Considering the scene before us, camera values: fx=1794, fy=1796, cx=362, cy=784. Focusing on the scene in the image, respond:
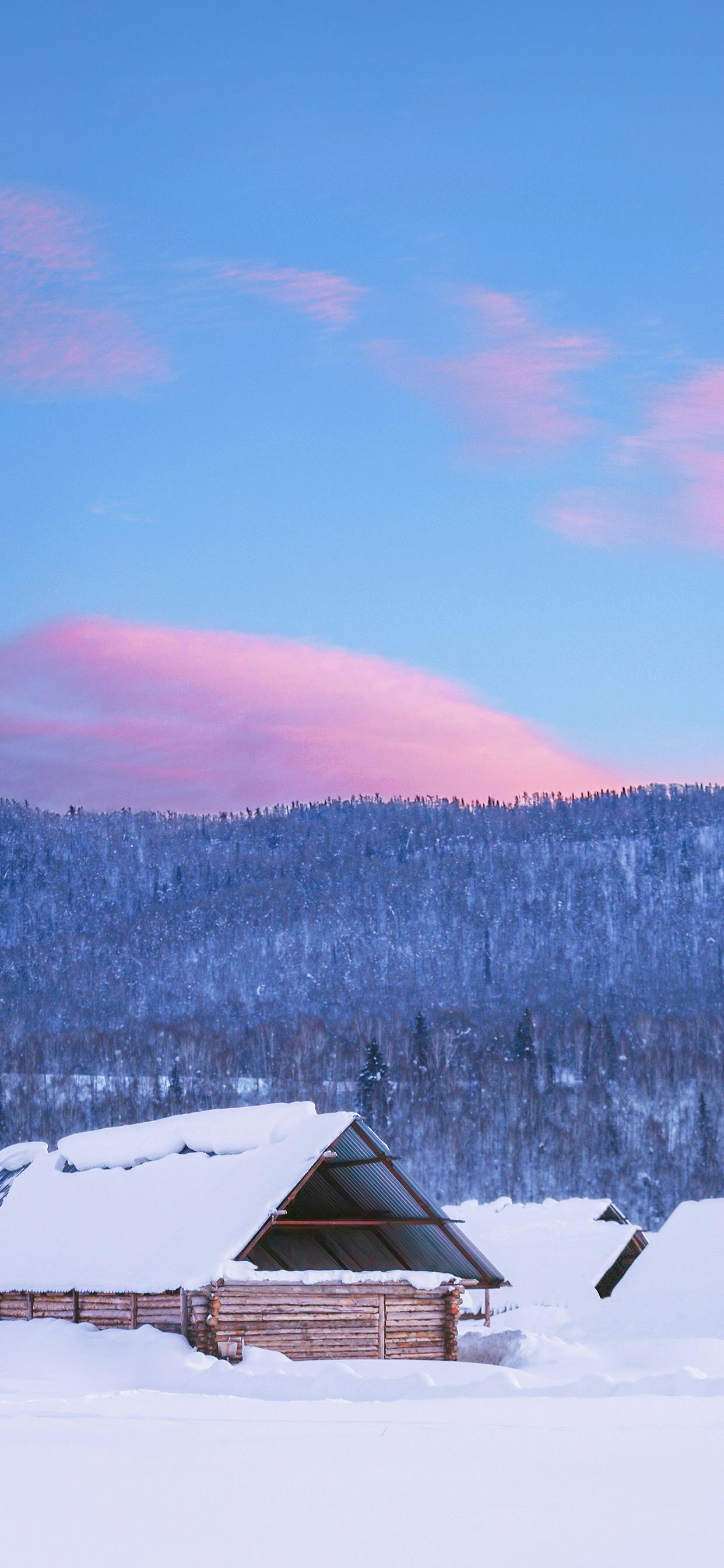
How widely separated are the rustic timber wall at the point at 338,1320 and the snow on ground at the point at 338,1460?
1052 mm

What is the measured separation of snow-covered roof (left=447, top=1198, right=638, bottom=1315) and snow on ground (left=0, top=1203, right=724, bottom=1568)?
2098 cm

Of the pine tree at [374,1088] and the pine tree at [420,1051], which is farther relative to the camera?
the pine tree at [420,1051]

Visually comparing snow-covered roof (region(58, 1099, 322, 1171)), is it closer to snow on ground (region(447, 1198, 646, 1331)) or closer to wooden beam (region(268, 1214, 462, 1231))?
wooden beam (region(268, 1214, 462, 1231))

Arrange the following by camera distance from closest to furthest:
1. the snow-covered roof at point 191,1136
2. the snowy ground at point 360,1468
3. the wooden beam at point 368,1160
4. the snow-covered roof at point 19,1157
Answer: the snowy ground at point 360,1468
the wooden beam at point 368,1160
the snow-covered roof at point 191,1136
the snow-covered roof at point 19,1157

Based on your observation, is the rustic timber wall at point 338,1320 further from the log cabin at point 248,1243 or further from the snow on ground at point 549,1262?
the snow on ground at point 549,1262

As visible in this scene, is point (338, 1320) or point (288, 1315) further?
point (338, 1320)

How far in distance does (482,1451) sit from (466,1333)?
20891mm

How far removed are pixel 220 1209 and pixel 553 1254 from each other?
86.2 feet

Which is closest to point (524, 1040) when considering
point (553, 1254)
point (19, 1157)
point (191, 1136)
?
point (553, 1254)

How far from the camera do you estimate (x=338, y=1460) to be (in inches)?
664

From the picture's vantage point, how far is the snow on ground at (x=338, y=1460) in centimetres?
1247

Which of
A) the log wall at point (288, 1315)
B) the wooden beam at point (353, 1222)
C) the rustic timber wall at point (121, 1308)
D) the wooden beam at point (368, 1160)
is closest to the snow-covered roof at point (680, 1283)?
the log wall at point (288, 1315)

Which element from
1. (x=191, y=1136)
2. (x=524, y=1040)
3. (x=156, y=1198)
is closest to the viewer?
(x=156, y=1198)

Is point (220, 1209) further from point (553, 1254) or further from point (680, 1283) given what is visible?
point (553, 1254)
